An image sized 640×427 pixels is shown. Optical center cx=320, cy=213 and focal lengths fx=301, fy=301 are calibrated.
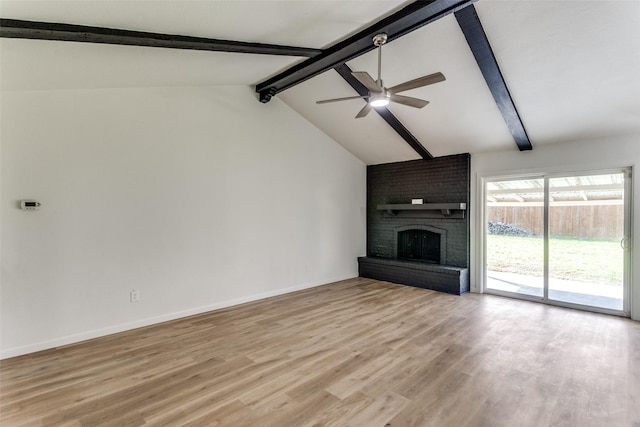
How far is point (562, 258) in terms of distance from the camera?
467 cm

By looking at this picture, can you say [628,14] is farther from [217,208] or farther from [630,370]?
[217,208]

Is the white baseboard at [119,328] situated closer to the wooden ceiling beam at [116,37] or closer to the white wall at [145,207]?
the white wall at [145,207]

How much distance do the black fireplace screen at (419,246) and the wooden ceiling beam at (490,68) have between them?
2.31 meters

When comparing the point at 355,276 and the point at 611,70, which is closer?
the point at 611,70

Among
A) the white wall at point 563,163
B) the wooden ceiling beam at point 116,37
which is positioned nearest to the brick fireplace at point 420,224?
the white wall at point 563,163

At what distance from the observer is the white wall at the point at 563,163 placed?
13.3 feet

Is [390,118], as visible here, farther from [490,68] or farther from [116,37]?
[116,37]

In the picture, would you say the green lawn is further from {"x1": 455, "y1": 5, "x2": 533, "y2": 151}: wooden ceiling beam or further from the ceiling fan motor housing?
the ceiling fan motor housing

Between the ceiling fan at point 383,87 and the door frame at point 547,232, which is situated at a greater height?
the ceiling fan at point 383,87

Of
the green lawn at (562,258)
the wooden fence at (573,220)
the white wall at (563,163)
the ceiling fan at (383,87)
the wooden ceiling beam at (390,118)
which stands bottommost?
the green lawn at (562,258)

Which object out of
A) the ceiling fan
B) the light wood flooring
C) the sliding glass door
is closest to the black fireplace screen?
the sliding glass door

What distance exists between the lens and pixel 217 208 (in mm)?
4340

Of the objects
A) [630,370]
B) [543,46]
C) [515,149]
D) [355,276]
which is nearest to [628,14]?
[543,46]

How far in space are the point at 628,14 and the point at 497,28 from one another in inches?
38.3
